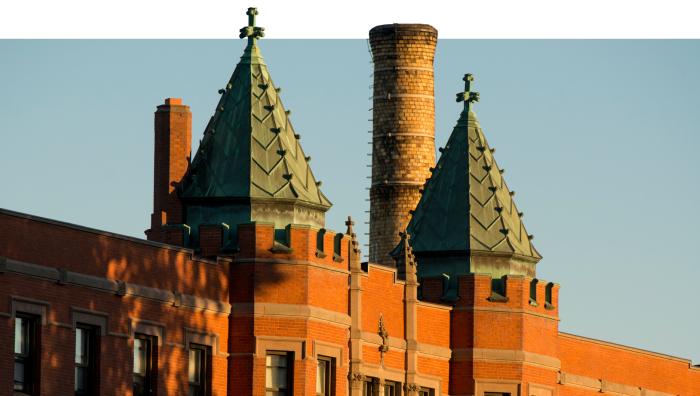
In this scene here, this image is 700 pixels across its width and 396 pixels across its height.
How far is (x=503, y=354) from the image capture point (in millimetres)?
63000

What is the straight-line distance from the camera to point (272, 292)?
5534 centimetres

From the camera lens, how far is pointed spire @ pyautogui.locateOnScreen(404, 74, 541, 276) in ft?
207

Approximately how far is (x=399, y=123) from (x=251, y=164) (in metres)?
41.5

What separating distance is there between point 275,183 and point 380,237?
40.7 metres

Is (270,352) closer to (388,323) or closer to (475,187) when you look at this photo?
(388,323)

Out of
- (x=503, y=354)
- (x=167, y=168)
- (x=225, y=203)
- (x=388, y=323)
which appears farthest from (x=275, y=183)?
(x=167, y=168)

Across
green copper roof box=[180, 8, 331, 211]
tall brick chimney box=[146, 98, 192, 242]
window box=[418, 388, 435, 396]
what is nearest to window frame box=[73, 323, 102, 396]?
green copper roof box=[180, 8, 331, 211]

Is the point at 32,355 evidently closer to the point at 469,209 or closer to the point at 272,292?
the point at 272,292

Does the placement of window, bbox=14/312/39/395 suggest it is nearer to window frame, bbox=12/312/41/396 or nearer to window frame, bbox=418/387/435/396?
window frame, bbox=12/312/41/396

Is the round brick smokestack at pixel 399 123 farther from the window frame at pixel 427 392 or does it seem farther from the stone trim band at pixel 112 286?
the stone trim band at pixel 112 286

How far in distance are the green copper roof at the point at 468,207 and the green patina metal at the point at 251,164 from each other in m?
6.95

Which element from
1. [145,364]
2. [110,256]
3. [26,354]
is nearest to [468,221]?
[145,364]

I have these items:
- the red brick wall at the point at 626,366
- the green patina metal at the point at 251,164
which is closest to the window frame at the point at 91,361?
the green patina metal at the point at 251,164

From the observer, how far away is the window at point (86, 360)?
170 ft
